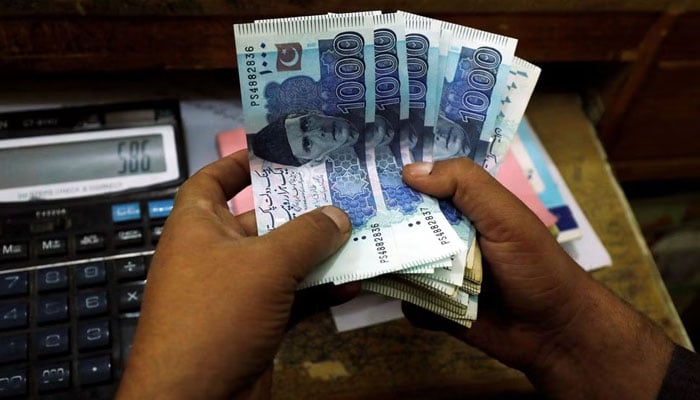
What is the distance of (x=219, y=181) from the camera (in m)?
0.59

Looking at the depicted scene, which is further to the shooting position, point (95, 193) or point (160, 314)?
point (95, 193)

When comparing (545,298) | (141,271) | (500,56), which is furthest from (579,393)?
(141,271)

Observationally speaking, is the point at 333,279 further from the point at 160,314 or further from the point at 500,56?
the point at 500,56

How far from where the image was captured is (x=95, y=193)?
696 mm

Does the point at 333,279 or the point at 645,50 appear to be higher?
the point at 645,50

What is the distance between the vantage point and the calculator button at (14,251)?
637 mm

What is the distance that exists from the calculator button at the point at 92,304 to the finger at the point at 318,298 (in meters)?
0.19

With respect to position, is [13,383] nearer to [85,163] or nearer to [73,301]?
[73,301]

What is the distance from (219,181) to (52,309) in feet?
0.69

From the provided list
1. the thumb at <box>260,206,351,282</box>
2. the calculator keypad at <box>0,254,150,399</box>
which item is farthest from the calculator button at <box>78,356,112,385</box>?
the thumb at <box>260,206,351,282</box>

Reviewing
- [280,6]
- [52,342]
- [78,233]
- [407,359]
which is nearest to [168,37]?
[280,6]

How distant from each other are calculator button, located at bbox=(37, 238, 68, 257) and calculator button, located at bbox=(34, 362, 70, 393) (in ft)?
0.38

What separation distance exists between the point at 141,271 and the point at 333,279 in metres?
0.23

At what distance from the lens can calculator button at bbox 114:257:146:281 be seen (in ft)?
2.10
